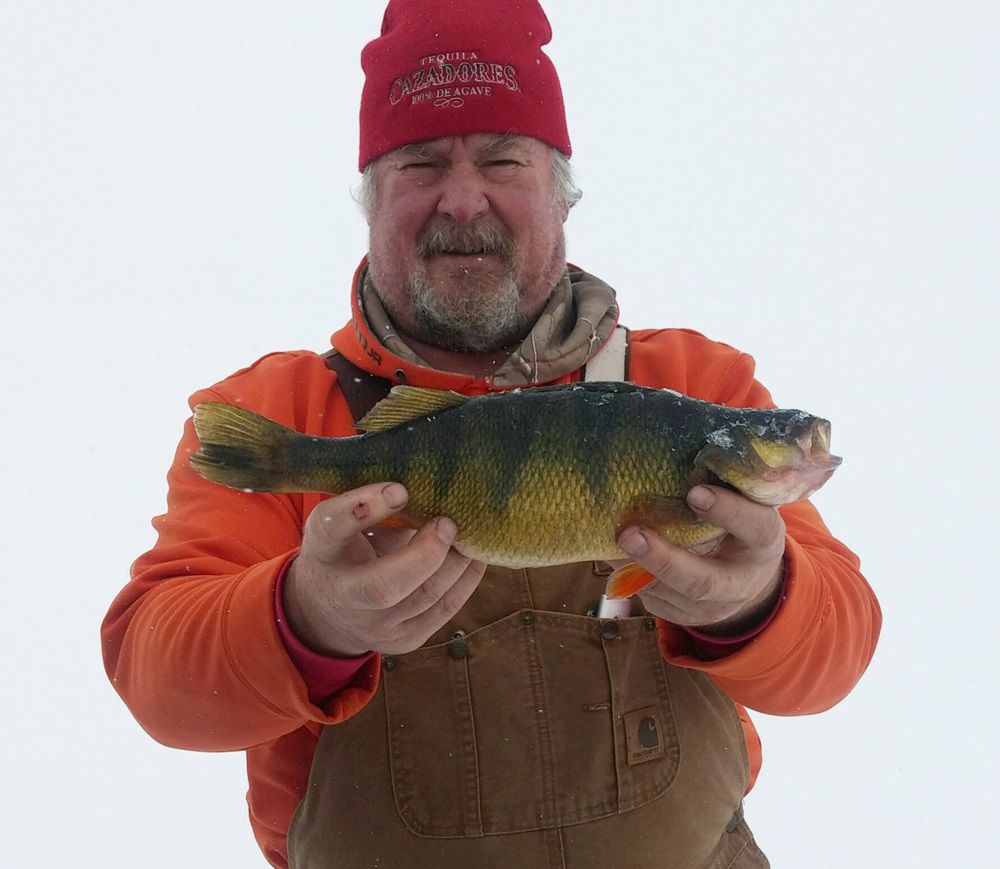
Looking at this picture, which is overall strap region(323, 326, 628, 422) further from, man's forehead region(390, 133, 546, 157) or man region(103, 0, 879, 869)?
man's forehead region(390, 133, 546, 157)

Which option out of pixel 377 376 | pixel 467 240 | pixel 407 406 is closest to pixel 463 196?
pixel 467 240

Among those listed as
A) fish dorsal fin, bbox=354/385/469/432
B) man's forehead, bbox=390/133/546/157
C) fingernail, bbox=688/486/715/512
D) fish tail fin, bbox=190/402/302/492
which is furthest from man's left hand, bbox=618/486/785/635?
man's forehead, bbox=390/133/546/157

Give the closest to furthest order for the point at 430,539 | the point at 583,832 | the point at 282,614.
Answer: the point at 430,539, the point at 282,614, the point at 583,832

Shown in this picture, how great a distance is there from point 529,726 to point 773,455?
2.95ft

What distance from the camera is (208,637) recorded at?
178cm

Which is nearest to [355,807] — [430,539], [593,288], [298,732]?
[298,732]

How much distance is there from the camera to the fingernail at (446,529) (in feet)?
4.94

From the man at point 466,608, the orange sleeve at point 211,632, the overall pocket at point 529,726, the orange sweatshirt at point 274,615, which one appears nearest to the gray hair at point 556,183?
the man at point 466,608

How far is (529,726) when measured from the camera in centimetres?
202

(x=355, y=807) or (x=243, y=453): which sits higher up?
(x=243, y=453)

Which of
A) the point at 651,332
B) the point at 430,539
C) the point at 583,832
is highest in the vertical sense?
the point at 651,332

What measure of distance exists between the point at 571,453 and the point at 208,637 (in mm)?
826

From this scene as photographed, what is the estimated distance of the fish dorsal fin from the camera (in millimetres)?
1586

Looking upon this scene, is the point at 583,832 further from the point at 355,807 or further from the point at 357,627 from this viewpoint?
the point at 357,627
